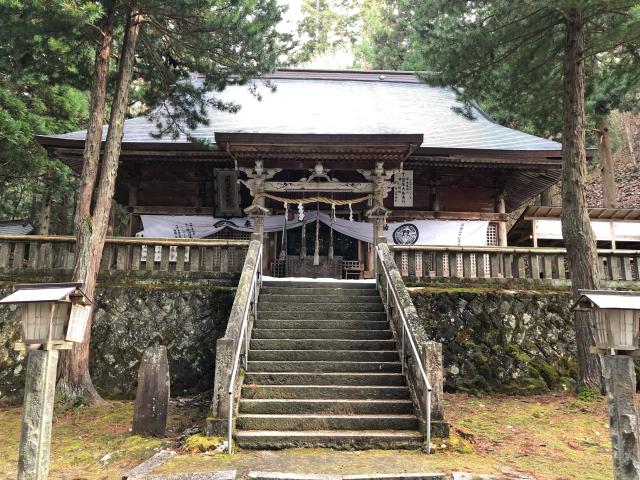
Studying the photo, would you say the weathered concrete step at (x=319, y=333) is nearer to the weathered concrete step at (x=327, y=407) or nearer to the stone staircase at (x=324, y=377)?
the stone staircase at (x=324, y=377)

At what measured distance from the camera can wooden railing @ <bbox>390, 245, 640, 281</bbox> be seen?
8.78 meters

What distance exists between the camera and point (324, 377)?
6402 millimetres

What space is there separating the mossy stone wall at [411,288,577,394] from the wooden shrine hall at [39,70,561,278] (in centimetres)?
299

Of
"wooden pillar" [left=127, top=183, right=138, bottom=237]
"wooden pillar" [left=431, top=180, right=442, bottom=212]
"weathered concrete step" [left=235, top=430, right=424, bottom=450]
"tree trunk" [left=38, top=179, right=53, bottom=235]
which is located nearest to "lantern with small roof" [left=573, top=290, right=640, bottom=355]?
"weathered concrete step" [left=235, top=430, right=424, bottom=450]

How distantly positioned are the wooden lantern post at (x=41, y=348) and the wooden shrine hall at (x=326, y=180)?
5930 millimetres

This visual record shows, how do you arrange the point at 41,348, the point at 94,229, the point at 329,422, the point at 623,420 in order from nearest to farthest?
the point at 623,420 < the point at 41,348 < the point at 329,422 < the point at 94,229

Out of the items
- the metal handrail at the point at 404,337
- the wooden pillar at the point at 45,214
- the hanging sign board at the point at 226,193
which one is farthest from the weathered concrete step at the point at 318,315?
the wooden pillar at the point at 45,214

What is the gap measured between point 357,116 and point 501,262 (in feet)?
24.1

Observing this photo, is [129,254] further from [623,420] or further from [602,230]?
[602,230]

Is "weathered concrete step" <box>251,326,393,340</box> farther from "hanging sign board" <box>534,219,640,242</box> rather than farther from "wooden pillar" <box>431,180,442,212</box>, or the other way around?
"hanging sign board" <box>534,219,640,242</box>

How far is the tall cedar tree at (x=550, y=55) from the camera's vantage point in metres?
7.24

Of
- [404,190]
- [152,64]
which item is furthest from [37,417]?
[404,190]

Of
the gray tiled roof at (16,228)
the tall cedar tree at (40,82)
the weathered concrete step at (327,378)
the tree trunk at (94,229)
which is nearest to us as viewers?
the weathered concrete step at (327,378)

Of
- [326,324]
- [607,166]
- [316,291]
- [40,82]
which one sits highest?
[40,82]
